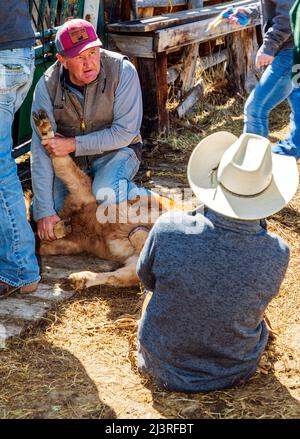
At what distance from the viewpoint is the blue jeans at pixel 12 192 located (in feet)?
13.4

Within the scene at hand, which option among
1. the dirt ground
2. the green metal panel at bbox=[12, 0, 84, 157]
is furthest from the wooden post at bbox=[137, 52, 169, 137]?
the dirt ground

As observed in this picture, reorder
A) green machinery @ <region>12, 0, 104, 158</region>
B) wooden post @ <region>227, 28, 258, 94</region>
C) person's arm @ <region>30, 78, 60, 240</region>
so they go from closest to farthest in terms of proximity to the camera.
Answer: person's arm @ <region>30, 78, 60, 240</region> → green machinery @ <region>12, 0, 104, 158</region> → wooden post @ <region>227, 28, 258, 94</region>

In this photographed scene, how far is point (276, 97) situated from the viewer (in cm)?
540

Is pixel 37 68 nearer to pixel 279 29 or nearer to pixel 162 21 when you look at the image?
pixel 162 21

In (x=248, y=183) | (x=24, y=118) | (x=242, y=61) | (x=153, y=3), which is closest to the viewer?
(x=248, y=183)

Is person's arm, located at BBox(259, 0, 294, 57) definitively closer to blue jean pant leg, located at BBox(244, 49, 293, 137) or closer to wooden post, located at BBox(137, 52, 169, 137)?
blue jean pant leg, located at BBox(244, 49, 293, 137)

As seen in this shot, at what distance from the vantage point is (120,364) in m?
3.69

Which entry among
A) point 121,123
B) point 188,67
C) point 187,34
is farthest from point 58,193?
point 188,67

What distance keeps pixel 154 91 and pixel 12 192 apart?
345 centimetres

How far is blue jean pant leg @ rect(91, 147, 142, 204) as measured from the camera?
16.4 feet

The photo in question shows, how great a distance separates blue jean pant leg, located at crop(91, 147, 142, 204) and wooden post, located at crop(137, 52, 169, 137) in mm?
2157

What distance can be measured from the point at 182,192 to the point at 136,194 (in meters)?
1.35

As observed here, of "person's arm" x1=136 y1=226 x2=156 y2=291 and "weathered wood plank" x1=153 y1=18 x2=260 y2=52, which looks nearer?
"person's arm" x1=136 y1=226 x2=156 y2=291
